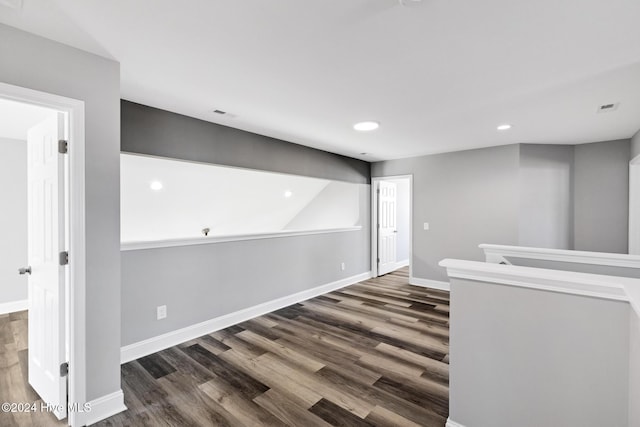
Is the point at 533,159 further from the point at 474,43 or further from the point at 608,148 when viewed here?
the point at 474,43

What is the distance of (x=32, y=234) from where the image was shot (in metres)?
2.06

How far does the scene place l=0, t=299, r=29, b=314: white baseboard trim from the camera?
375 centimetres

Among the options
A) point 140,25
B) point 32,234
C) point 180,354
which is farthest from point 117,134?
point 180,354

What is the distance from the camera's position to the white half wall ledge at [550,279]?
4.31 ft

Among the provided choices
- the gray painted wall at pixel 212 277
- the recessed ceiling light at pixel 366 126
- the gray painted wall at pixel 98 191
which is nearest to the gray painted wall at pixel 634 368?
the recessed ceiling light at pixel 366 126

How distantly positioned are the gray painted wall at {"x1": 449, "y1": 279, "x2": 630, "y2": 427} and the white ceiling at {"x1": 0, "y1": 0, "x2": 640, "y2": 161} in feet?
4.51

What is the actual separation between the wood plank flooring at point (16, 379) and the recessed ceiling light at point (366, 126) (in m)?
3.36

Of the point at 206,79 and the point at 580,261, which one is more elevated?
the point at 206,79

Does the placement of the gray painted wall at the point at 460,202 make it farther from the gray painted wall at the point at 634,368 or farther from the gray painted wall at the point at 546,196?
the gray painted wall at the point at 634,368

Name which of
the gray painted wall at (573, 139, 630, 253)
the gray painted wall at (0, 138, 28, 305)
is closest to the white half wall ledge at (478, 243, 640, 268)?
the gray painted wall at (573, 139, 630, 253)

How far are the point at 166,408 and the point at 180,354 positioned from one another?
777 mm

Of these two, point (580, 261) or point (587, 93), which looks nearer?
point (587, 93)

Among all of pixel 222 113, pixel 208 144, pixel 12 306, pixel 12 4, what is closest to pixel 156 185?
pixel 208 144

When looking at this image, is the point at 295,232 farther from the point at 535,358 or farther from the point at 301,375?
the point at 535,358
